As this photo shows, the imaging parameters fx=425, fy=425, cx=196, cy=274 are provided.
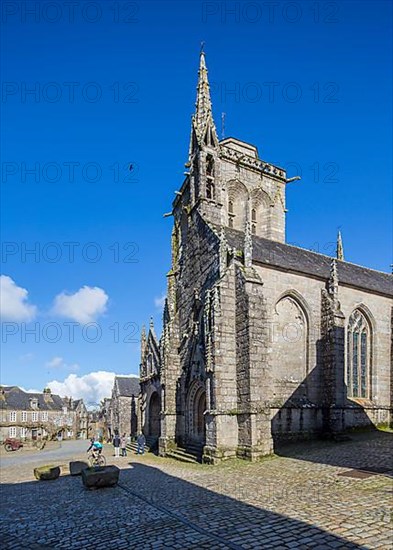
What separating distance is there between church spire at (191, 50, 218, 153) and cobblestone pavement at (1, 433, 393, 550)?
17.8 metres

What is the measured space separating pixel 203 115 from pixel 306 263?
436 inches

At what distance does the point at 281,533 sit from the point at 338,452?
9762 mm

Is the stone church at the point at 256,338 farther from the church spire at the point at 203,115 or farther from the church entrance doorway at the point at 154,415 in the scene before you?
the church entrance doorway at the point at 154,415

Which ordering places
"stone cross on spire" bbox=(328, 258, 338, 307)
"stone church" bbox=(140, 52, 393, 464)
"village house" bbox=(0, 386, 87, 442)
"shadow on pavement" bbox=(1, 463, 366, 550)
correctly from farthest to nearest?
"village house" bbox=(0, 386, 87, 442) → "stone cross on spire" bbox=(328, 258, 338, 307) → "stone church" bbox=(140, 52, 393, 464) → "shadow on pavement" bbox=(1, 463, 366, 550)

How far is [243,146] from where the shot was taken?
33062 millimetres

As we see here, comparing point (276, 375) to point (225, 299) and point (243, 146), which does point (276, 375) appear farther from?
point (243, 146)

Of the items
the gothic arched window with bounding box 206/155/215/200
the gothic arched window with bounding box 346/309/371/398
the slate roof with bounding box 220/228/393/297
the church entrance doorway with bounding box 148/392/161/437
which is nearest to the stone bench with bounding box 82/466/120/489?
the slate roof with bounding box 220/228/393/297

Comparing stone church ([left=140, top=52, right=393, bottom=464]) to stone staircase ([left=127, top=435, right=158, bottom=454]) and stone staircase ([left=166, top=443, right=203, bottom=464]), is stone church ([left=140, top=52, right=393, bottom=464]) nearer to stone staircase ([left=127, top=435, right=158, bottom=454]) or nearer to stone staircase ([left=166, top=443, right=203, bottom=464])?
stone staircase ([left=166, top=443, right=203, bottom=464])

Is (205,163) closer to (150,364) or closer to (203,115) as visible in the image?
(203,115)

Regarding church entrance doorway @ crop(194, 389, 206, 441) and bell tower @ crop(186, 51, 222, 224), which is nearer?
church entrance doorway @ crop(194, 389, 206, 441)

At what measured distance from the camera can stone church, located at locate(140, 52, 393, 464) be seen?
1652 cm

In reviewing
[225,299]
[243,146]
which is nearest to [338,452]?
[225,299]

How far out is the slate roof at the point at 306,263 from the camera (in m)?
20.6

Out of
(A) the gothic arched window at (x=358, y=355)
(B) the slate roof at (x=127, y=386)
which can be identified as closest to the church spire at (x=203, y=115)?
(A) the gothic arched window at (x=358, y=355)
